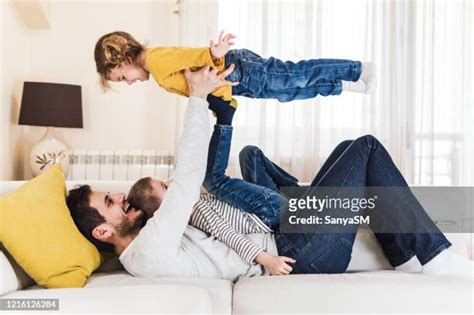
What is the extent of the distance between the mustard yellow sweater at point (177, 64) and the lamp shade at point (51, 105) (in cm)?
171

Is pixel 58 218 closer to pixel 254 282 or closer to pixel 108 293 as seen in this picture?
pixel 108 293

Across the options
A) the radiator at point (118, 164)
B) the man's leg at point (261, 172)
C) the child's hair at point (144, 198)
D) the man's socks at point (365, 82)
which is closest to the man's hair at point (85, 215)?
the child's hair at point (144, 198)

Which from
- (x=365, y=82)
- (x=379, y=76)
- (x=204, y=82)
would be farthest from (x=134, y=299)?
(x=379, y=76)

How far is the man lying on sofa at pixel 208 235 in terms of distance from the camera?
1547 mm

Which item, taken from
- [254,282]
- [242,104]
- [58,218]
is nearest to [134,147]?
[242,104]

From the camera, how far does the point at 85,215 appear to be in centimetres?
167

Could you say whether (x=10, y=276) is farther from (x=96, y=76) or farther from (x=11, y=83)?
(x=96, y=76)

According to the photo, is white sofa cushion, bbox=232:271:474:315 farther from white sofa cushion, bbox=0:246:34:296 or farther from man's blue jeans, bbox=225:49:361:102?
man's blue jeans, bbox=225:49:361:102

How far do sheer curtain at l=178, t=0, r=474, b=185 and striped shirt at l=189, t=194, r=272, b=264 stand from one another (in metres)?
2.02

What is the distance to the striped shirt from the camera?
167 centimetres

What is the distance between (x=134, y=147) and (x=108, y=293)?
259 cm

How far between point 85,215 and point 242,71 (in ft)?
2.27

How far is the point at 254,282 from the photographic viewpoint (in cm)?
147

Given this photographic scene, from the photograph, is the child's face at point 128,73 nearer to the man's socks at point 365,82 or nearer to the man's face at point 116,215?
the man's face at point 116,215
